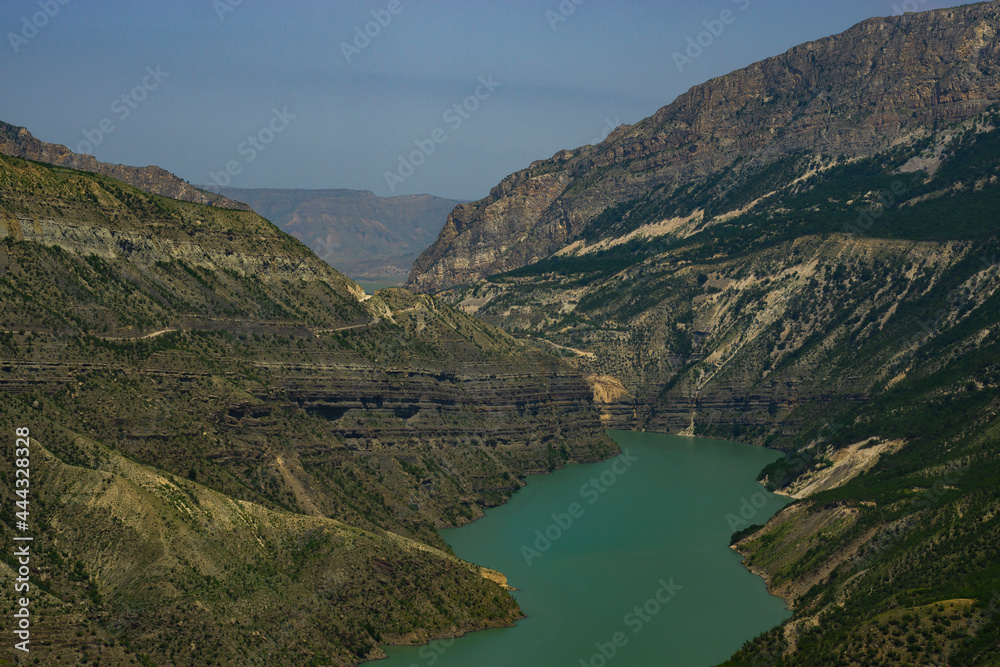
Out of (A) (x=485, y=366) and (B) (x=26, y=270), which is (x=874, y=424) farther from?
(B) (x=26, y=270)

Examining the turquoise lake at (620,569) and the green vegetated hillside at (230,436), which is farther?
the turquoise lake at (620,569)

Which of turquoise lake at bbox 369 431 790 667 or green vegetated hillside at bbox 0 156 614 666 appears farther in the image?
turquoise lake at bbox 369 431 790 667

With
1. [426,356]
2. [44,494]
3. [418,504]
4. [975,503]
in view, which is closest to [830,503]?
[975,503]

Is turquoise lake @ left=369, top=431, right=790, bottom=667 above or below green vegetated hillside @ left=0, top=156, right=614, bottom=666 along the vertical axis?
below

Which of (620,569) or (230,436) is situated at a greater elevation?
(230,436)

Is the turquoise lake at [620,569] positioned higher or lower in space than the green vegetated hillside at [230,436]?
lower
